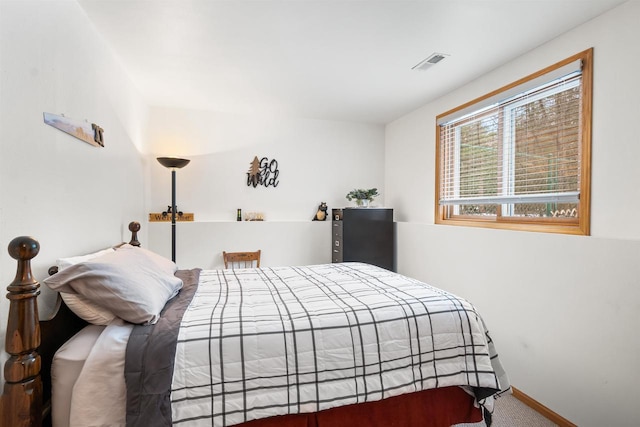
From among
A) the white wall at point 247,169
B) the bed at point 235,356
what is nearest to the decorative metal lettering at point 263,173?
the white wall at point 247,169

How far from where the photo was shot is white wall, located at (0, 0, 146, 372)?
130cm

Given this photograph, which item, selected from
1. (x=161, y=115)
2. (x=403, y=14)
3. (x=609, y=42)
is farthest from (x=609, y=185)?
(x=161, y=115)

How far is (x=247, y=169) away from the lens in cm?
407

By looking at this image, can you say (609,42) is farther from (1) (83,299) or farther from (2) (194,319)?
(1) (83,299)

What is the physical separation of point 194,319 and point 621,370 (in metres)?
2.31

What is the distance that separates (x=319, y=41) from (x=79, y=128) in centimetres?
165

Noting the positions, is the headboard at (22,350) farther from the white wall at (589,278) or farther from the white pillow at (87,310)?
the white wall at (589,278)

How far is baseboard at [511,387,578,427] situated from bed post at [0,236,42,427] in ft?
9.09

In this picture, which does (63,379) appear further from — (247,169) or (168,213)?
(247,169)

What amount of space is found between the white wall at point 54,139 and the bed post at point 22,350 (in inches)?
9.8

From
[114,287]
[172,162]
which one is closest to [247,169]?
[172,162]

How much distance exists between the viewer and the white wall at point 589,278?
5.84 ft

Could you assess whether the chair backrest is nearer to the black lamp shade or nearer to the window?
the black lamp shade

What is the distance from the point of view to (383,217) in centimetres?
397
